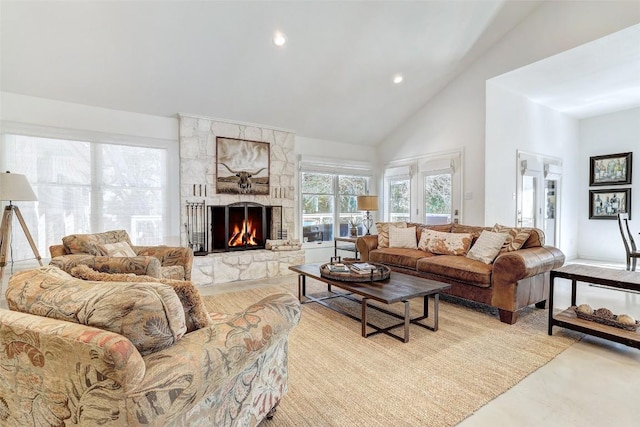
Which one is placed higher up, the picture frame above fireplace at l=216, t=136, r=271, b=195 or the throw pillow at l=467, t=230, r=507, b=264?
the picture frame above fireplace at l=216, t=136, r=271, b=195

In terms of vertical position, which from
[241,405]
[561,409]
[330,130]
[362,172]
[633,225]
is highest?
[330,130]

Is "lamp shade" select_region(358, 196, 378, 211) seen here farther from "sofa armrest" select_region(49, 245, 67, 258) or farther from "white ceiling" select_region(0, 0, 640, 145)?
"sofa armrest" select_region(49, 245, 67, 258)

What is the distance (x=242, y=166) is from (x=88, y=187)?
2.15 m

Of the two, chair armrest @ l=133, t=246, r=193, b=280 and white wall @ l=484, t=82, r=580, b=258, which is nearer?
chair armrest @ l=133, t=246, r=193, b=280

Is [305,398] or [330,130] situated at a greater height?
[330,130]

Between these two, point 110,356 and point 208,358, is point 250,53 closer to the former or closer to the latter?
point 208,358

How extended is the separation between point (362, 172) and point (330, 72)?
2634mm

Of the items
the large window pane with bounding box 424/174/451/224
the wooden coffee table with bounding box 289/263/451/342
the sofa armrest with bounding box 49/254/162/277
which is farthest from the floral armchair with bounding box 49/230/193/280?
the large window pane with bounding box 424/174/451/224

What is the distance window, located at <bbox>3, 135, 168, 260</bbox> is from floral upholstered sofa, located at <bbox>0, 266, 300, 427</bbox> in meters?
3.54

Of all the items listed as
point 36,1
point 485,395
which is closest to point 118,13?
point 36,1

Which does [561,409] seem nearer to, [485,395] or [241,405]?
[485,395]

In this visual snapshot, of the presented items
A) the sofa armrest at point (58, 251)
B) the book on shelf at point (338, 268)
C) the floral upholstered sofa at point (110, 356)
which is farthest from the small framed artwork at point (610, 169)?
the sofa armrest at point (58, 251)

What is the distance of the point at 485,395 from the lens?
193 cm

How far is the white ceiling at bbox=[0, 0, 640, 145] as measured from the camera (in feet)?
11.1
